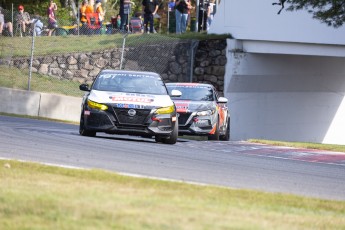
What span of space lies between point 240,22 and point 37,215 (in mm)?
26992

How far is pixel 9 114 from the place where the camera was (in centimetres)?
3019

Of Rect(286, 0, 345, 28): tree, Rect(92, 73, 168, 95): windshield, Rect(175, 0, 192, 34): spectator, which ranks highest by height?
Rect(286, 0, 345, 28): tree

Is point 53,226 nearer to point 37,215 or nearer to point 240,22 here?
point 37,215

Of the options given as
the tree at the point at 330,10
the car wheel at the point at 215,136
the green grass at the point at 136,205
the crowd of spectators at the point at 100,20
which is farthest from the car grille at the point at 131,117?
the crowd of spectators at the point at 100,20

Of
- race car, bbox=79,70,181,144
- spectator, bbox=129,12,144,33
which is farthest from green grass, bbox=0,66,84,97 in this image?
race car, bbox=79,70,181,144

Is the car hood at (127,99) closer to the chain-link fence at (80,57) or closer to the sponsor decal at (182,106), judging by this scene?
the sponsor decal at (182,106)

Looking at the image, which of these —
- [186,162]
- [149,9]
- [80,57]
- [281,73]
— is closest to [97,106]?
[186,162]

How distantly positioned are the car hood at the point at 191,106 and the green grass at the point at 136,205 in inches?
496

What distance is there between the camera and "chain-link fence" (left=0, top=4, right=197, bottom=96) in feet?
106

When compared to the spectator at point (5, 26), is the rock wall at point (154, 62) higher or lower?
lower

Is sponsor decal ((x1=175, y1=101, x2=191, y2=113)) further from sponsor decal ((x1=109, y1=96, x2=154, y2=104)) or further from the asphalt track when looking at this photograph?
sponsor decal ((x1=109, y1=96, x2=154, y2=104))

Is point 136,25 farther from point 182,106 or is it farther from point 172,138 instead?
point 172,138

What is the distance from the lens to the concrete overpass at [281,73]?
3350 cm

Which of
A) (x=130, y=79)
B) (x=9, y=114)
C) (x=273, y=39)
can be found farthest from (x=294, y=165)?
(x=273, y=39)
